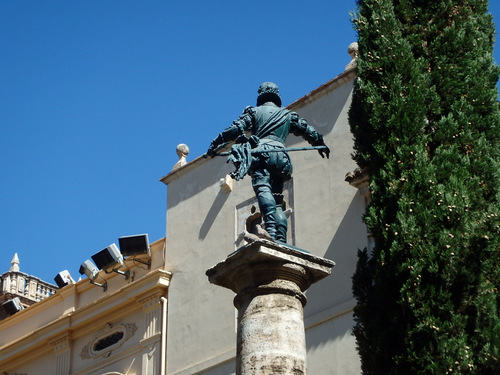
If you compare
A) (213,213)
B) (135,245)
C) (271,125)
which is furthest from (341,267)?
(271,125)

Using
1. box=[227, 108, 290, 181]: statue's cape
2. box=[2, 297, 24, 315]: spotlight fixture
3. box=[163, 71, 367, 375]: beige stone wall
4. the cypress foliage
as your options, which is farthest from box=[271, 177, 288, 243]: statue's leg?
box=[2, 297, 24, 315]: spotlight fixture

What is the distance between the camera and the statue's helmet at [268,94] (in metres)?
13.3

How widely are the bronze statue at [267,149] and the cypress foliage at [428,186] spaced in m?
0.82

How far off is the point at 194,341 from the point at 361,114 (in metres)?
10.3

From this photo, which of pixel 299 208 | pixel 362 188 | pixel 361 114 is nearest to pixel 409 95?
pixel 361 114

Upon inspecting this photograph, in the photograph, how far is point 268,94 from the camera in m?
13.3

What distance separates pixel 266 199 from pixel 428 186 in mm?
1951

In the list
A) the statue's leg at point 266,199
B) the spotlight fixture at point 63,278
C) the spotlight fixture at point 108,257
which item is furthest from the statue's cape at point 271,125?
the spotlight fixture at point 63,278

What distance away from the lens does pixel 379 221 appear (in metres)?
11.2

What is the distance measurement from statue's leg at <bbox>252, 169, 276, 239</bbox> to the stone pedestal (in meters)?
0.60

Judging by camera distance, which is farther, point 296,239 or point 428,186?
point 296,239

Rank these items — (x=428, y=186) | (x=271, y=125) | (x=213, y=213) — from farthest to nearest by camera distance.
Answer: (x=213, y=213), (x=271, y=125), (x=428, y=186)

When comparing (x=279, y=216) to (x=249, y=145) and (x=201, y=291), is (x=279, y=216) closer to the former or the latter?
(x=249, y=145)

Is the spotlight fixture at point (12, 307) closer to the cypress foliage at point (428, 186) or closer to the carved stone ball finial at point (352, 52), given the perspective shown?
the carved stone ball finial at point (352, 52)
